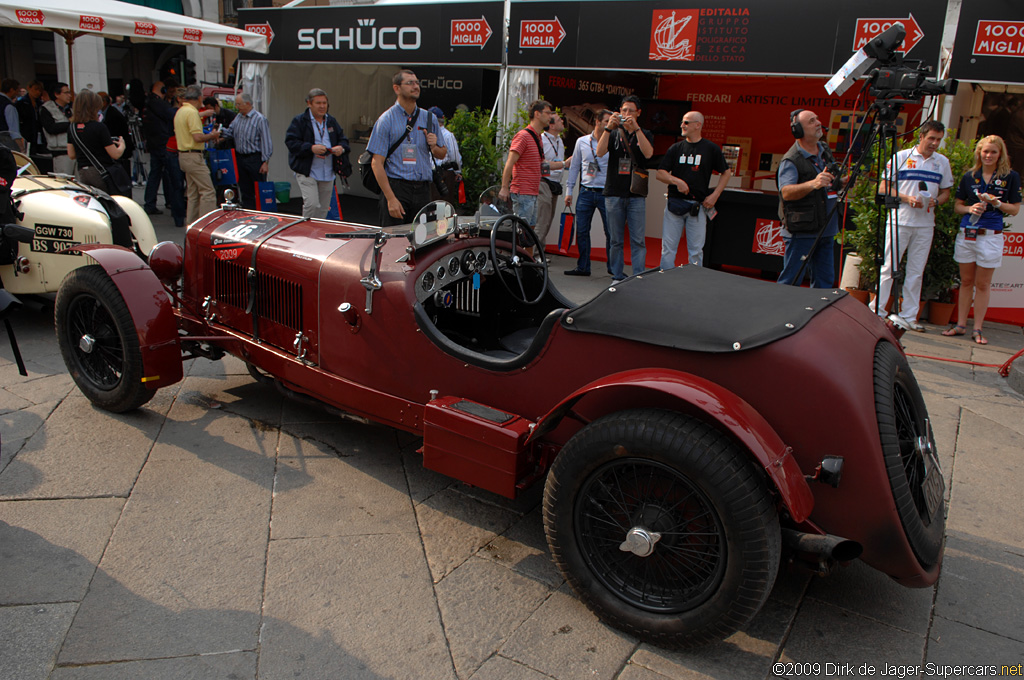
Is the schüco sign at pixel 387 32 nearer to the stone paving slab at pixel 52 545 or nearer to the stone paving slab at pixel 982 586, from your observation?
the stone paving slab at pixel 52 545

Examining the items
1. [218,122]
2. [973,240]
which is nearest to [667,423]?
[973,240]

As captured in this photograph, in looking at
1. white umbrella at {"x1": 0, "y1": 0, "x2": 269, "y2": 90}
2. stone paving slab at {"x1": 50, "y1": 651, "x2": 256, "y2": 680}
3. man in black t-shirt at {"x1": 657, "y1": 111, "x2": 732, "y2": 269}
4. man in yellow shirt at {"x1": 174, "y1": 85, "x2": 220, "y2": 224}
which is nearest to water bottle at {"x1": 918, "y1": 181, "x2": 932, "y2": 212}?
man in black t-shirt at {"x1": 657, "y1": 111, "x2": 732, "y2": 269}

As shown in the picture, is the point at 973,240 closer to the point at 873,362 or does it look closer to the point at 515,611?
the point at 873,362

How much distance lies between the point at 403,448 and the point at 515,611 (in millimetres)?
1482

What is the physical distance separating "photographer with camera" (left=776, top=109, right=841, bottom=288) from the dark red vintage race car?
3.13 meters

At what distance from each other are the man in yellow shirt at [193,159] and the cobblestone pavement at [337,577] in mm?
5926

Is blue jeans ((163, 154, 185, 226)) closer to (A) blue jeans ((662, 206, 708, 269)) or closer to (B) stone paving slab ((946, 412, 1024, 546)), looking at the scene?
(A) blue jeans ((662, 206, 708, 269))

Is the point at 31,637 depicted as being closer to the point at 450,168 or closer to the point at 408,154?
the point at 408,154

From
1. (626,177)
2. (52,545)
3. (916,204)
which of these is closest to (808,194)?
(916,204)

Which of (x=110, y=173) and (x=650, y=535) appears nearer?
(x=650, y=535)

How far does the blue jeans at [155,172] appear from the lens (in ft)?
35.1

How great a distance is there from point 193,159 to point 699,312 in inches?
337

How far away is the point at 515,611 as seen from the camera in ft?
8.75

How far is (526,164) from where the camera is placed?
25.3ft
